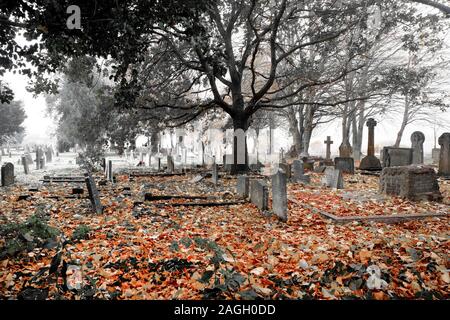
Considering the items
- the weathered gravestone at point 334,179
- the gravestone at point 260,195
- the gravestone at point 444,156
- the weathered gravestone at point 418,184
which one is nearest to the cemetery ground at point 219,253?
the gravestone at point 260,195

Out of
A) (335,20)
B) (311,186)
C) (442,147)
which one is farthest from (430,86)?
(311,186)

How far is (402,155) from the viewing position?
1528 centimetres

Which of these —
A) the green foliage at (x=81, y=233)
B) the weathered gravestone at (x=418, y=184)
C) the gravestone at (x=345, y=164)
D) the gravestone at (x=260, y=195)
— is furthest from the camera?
the gravestone at (x=345, y=164)

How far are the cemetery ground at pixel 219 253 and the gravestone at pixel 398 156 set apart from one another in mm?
8041

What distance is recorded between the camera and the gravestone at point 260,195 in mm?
7590

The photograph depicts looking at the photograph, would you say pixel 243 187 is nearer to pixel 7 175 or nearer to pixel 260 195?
pixel 260 195

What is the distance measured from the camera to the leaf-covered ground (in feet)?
11.4

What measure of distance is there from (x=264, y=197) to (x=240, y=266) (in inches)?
143

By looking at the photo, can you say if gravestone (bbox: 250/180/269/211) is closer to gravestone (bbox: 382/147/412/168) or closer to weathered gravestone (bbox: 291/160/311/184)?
weathered gravestone (bbox: 291/160/311/184)

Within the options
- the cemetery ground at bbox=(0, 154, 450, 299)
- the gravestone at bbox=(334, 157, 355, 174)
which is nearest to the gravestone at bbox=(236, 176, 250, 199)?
the cemetery ground at bbox=(0, 154, 450, 299)

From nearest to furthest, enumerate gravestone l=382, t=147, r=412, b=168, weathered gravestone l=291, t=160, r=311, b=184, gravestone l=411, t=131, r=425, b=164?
weathered gravestone l=291, t=160, r=311, b=184 < gravestone l=382, t=147, r=412, b=168 < gravestone l=411, t=131, r=425, b=164

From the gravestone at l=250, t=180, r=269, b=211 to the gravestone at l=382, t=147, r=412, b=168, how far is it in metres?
10.3

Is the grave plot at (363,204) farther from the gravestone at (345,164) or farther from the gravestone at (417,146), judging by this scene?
the gravestone at (417,146)

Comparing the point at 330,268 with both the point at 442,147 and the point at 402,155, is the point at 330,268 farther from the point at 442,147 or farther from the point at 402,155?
the point at 402,155
